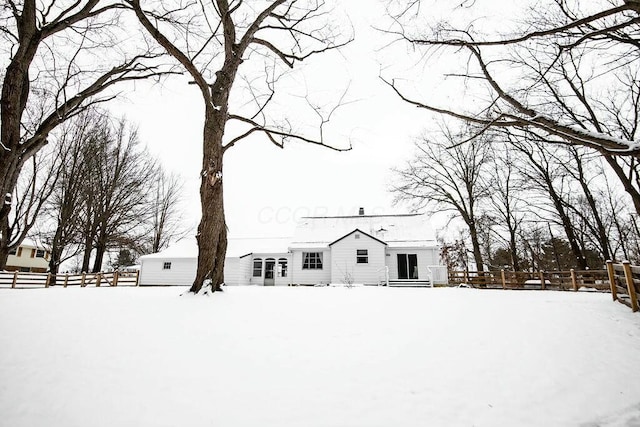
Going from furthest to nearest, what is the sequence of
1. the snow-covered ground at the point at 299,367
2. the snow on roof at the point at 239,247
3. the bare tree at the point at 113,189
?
the snow on roof at the point at 239,247, the bare tree at the point at 113,189, the snow-covered ground at the point at 299,367

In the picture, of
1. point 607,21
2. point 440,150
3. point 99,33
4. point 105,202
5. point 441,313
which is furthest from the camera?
point 440,150

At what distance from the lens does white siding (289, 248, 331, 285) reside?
20000 mm

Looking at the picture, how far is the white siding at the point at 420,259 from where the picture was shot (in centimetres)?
1878

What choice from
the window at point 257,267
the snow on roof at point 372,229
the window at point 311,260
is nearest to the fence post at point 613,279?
the snow on roof at point 372,229

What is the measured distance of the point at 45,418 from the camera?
2.42m

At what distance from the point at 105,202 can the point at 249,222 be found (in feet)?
42.1

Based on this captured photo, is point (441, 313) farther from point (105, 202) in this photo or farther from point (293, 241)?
point (105, 202)

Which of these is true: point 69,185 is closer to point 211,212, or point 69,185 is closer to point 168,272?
point 168,272

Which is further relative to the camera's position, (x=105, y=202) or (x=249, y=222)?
(x=249, y=222)

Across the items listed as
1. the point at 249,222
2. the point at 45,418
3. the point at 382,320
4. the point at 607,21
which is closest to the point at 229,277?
the point at 249,222

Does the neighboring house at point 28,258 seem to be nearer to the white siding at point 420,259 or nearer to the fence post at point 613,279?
the white siding at point 420,259

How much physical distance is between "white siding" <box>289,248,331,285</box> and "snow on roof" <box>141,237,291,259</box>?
4.37 ft

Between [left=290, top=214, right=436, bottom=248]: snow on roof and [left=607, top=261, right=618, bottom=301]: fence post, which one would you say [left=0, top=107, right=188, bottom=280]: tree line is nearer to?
[left=290, top=214, right=436, bottom=248]: snow on roof

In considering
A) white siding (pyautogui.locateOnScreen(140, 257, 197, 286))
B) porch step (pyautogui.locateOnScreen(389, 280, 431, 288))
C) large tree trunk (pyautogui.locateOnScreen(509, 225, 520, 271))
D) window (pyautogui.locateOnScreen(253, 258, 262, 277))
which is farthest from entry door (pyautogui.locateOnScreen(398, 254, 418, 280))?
white siding (pyautogui.locateOnScreen(140, 257, 197, 286))
